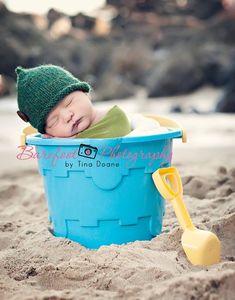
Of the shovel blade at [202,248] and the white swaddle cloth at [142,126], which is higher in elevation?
the white swaddle cloth at [142,126]

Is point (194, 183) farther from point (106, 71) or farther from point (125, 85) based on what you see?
point (106, 71)

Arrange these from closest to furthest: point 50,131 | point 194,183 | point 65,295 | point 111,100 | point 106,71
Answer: point 65,295 < point 50,131 < point 194,183 < point 111,100 < point 106,71

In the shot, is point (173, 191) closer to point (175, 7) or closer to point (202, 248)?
point (202, 248)

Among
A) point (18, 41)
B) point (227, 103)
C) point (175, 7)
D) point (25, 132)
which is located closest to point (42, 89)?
point (25, 132)

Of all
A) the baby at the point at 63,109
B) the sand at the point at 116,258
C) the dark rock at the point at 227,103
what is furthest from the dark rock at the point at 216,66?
the baby at the point at 63,109

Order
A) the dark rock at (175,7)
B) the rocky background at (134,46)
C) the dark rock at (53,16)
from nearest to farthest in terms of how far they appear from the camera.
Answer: the rocky background at (134,46), the dark rock at (53,16), the dark rock at (175,7)

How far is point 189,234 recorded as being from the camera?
134 centimetres

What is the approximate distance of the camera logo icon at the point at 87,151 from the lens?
1.36m

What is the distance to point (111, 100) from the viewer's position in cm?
711

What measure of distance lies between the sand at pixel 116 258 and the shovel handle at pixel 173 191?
7 centimetres

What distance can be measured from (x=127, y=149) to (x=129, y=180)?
3.7 inches

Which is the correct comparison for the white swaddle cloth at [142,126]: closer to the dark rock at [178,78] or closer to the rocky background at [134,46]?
the rocky background at [134,46]

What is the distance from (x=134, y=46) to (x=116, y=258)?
913 centimetres

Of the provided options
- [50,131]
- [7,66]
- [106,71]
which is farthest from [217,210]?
[106,71]
